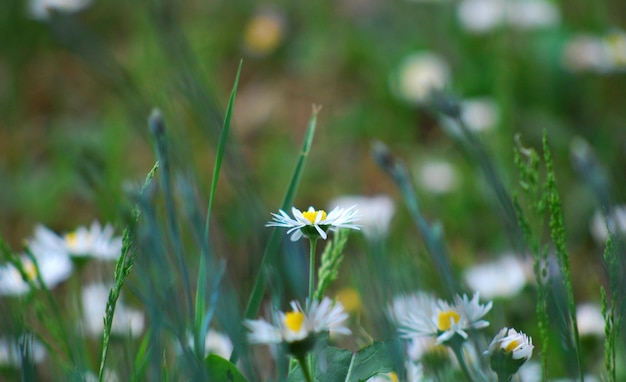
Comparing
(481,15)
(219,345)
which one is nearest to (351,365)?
(219,345)

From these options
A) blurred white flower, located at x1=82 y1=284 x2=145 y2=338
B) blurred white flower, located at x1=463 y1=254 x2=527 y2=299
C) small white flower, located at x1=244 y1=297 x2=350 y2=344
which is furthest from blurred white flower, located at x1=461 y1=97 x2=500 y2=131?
small white flower, located at x1=244 y1=297 x2=350 y2=344

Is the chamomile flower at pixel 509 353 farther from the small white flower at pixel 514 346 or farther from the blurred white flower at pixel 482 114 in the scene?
the blurred white flower at pixel 482 114

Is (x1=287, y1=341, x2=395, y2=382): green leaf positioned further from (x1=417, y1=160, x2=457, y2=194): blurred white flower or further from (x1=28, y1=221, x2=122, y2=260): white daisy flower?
(x1=417, y1=160, x2=457, y2=194): blurred white flower

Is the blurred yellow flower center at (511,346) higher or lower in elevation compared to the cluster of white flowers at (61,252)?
lower

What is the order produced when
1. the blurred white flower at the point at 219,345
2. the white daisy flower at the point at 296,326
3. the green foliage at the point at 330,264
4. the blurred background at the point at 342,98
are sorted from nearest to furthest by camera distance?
the white daisy flower at the point at 296,326 < the green foliage at the point at 330,264 < the blurred white flower at the point at 219,345 < the blurred background at the point at 342,98

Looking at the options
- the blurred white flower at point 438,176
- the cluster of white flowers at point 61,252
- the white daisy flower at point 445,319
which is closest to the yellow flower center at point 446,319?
the white daisy flower at point 445,319
